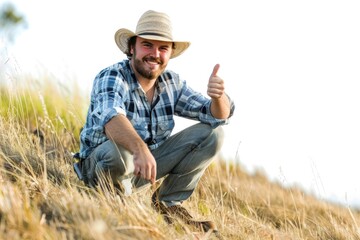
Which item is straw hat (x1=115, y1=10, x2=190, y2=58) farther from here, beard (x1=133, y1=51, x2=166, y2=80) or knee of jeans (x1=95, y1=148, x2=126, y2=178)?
knee of jeans (x1=95, y1=148, x2=126, y2=178)

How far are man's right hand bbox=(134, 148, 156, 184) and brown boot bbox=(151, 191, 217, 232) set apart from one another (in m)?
0.61

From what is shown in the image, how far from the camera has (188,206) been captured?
5.14m

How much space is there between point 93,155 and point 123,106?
0.42 metres

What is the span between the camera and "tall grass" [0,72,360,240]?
3.18 meters

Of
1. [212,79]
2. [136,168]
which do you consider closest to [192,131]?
[212,79]

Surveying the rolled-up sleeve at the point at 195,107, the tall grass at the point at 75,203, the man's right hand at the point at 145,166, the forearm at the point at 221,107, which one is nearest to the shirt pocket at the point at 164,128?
the rolled-up sleeve at the point at 195,107

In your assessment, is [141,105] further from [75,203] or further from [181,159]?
[75,203]

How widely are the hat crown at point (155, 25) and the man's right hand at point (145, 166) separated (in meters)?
0.99

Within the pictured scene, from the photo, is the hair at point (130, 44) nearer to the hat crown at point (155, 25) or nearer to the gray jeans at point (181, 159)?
the hat crown at point (155, 25)

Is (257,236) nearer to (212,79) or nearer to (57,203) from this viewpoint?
(212,79)

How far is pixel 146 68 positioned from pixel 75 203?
134 centimetres

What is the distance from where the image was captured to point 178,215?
15.3ft

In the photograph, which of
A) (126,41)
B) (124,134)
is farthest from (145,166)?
(126,41)

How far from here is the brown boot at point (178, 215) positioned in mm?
4414
